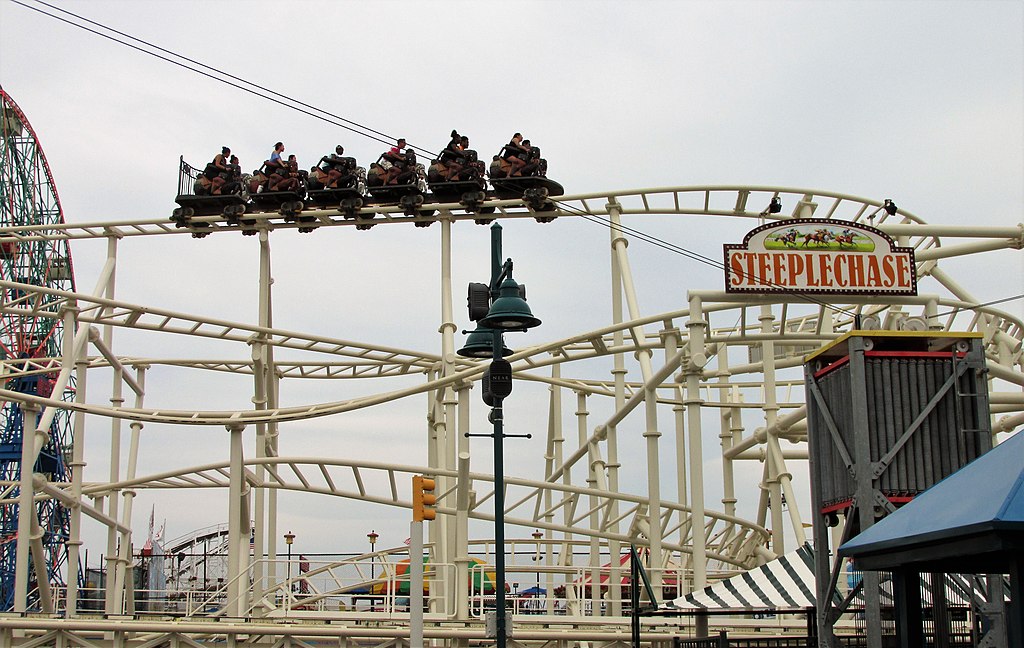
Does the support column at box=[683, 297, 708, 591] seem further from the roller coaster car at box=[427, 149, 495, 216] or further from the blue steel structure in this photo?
the blue steel structure

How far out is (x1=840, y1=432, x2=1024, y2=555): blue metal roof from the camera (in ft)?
22.2

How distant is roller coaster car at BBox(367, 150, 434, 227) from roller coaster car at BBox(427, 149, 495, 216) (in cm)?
31

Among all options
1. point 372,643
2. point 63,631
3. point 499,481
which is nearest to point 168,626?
point 63,631

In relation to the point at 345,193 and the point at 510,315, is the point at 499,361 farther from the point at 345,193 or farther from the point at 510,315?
the point at 345,193

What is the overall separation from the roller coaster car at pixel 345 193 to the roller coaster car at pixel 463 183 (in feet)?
5.10

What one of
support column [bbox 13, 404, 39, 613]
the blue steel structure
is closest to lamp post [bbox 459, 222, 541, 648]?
support column [bbox 13, 404, 39, 613]

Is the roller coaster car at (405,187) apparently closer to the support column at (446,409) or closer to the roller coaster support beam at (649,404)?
the support column at (446,409)

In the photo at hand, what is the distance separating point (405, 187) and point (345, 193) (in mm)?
1277

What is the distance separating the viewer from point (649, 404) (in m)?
21.4

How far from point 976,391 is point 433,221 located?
15757mm

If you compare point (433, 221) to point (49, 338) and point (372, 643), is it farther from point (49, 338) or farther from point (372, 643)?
point (49, 338)

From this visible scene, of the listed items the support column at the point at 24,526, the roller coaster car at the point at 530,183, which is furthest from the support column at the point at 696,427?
the support column at the point at 24,526

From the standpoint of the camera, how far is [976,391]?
12.1 m

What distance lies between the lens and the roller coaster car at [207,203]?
88.2 feet
